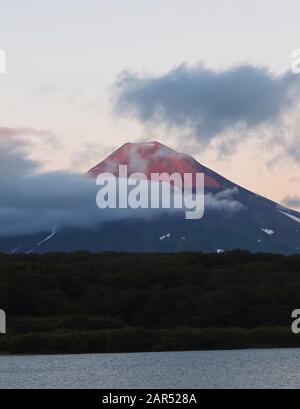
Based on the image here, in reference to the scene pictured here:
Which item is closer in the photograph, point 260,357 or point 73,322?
point 260,357

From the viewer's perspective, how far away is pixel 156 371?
11838cm

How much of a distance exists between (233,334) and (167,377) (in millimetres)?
79316

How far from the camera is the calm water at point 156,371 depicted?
10112cm

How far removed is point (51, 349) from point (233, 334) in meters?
37.0

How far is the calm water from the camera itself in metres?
101
